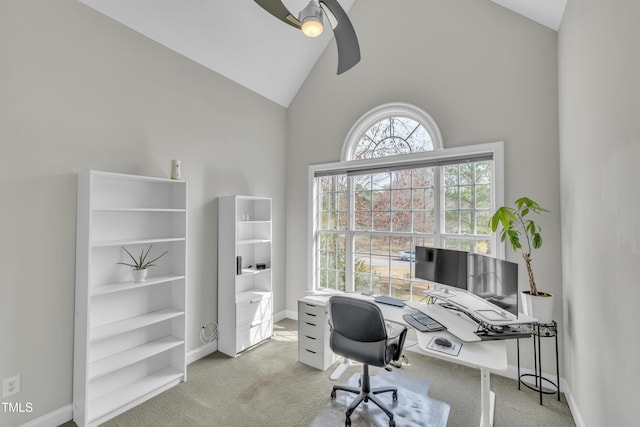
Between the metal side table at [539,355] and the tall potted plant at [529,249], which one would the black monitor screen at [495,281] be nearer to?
the tall potted plant at [529,249]

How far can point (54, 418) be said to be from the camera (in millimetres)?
2039

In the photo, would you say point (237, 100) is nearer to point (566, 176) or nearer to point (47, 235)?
point (47, 235)

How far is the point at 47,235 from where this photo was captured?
204 cm

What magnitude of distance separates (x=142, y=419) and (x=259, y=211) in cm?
234

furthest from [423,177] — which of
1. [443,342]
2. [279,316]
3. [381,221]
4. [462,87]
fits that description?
[279,316]

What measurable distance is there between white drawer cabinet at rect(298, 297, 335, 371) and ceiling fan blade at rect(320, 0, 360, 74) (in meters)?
2.24

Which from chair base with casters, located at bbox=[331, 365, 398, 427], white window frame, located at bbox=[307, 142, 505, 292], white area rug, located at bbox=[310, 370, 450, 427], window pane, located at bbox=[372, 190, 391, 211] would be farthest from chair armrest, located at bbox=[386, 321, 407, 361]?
window pane, located at bbox=[372, 190, 391, 211]

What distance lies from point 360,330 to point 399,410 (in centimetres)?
81

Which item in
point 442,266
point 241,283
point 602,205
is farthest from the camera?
point 241,283

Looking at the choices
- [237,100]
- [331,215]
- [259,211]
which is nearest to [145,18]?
[237,100]

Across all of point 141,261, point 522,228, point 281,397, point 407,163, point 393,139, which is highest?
point 393,139

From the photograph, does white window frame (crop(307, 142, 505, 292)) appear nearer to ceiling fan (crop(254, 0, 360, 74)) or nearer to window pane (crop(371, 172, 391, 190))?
window pane (crop(371, 172, 391, 190))

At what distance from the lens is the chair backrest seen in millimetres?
1961

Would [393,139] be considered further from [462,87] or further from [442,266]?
[442,266]
